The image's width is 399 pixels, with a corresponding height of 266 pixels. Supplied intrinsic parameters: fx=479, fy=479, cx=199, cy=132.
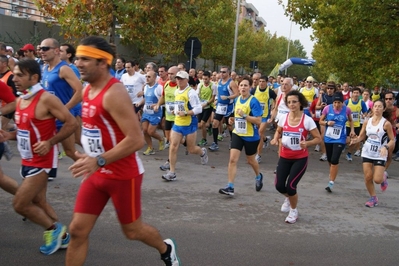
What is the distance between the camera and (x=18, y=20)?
60.3 feet

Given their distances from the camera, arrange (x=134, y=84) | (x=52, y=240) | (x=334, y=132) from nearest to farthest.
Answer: (x=52, y=240) → (x=334, y=132) → (x=134, y=84)

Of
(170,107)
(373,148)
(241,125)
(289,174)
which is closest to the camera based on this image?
(289,174)

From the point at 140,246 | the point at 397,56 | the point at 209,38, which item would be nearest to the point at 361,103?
the point at 397,56

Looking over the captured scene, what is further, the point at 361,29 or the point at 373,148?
the point at 361,29

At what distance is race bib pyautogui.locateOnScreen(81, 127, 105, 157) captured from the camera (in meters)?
3.61

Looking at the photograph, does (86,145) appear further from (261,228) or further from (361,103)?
(361,103)

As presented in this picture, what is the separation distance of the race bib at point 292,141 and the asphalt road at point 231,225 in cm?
100

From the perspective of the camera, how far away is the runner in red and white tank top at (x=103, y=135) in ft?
11.6

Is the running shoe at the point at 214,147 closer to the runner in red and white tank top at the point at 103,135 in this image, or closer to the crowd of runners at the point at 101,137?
the crowd of runners at the point at 101,137

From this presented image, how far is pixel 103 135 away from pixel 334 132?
5954 mm

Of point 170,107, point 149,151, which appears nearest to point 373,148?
point 170,107

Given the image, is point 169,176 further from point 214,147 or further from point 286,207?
point 214,147

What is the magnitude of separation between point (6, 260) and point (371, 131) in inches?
226

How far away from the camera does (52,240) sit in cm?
464
